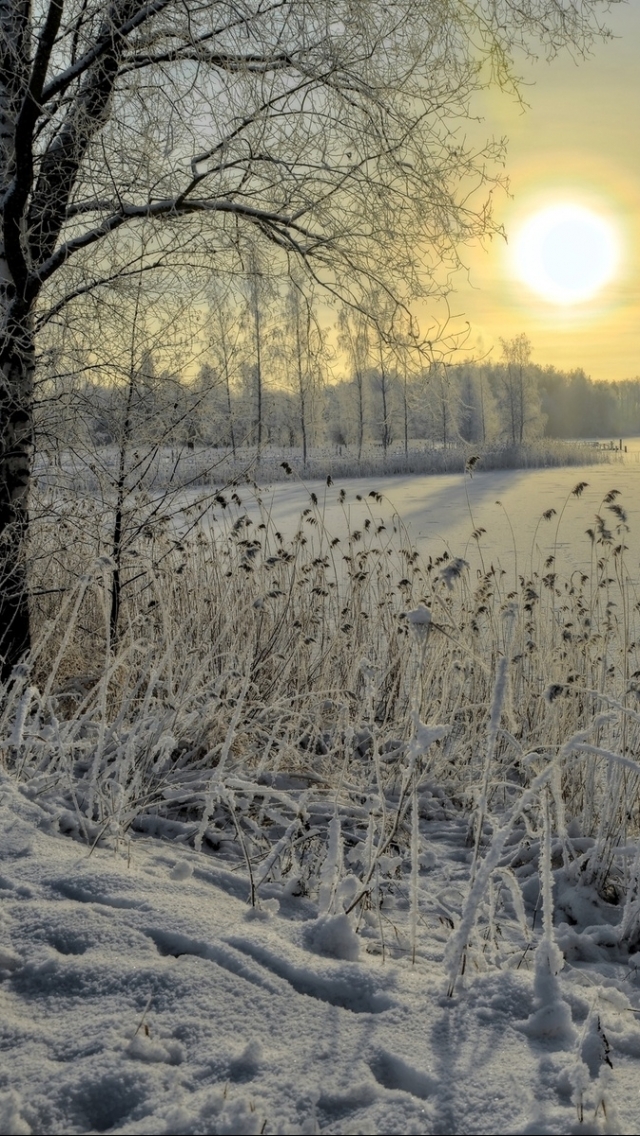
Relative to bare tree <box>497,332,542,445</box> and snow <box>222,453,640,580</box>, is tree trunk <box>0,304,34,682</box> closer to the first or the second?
snow <box>222,453,640,580</box>

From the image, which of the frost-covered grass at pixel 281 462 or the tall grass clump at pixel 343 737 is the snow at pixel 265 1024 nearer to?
the tall grass clump at pixel 343 737

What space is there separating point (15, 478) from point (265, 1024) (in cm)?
348

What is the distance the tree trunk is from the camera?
4398mm

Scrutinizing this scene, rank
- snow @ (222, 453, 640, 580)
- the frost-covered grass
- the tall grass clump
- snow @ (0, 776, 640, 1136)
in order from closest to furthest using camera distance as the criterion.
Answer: snow @ (0, 776, 640, 1136) < the tall grass clump < the frost-covered grass < snow @ (222, 453, 640, 580)

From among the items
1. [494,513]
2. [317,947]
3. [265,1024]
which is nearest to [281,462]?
[317,947]

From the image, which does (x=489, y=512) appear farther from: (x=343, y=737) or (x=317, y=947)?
(x=317, y=947)

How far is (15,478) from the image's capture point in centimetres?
452

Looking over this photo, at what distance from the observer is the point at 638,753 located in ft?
11.9

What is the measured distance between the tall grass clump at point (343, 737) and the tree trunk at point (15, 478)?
0.55 feet

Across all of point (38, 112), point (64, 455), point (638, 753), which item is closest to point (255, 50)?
point (38, 112)

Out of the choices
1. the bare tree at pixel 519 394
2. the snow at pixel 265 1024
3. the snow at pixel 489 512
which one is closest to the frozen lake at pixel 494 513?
the snow at pixel 489 512

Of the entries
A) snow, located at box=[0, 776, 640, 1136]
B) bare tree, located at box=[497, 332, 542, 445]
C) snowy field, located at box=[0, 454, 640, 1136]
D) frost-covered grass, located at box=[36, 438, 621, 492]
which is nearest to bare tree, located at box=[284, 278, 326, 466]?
frost-covered grass, located at box=[36, 438, 621, 492]

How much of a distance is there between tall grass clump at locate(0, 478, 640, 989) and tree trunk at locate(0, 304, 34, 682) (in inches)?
6.6

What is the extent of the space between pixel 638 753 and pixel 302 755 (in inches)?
54.2
